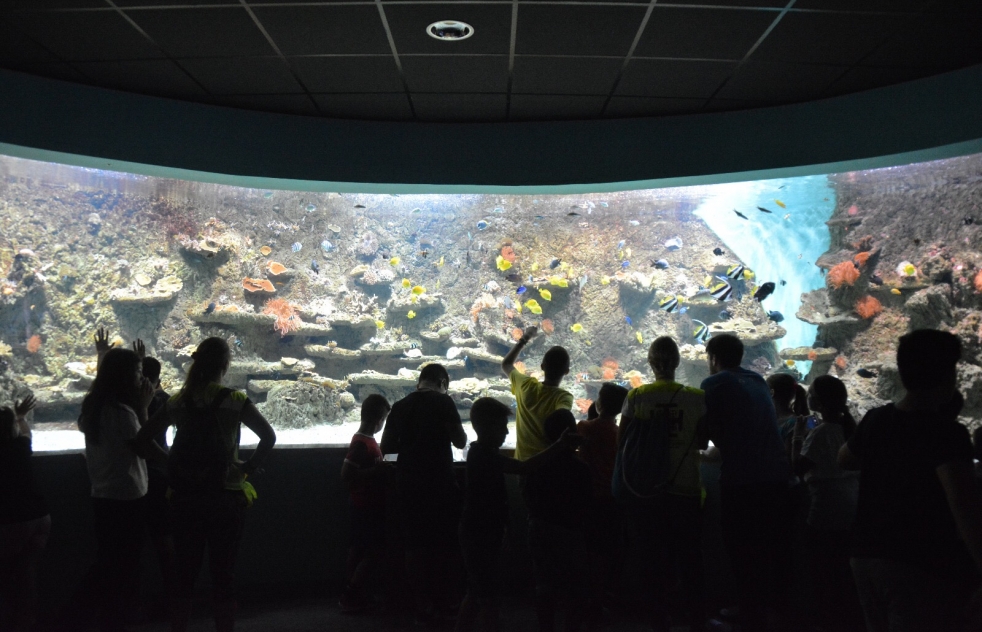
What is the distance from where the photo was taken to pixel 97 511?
2.62 metres

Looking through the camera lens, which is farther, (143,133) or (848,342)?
(848,342)

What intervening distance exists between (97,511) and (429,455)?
5.01 ft

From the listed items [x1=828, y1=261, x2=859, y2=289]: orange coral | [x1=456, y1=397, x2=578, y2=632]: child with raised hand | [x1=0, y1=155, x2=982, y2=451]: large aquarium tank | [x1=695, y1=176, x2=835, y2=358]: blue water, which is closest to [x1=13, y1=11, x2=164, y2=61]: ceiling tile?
[x1=456, y1=397, x2=578, y2=632]: child with raised hand

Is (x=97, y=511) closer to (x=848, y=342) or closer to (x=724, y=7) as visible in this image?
(x=724, y=7)

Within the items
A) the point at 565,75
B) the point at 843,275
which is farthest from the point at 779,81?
the point at 843,275

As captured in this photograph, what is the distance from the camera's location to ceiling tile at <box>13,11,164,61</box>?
3.78 meters

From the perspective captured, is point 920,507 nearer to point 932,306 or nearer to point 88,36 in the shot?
point 88,36

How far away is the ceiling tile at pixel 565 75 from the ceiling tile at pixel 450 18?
0.33m

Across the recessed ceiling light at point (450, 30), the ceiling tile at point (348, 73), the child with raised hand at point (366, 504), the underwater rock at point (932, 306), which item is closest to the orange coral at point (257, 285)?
the ceiling tile at point (348, 73)

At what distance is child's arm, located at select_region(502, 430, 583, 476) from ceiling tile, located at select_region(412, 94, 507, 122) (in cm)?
341

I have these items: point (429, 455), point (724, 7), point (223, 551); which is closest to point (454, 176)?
point (724, 7)

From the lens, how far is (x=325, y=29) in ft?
12.6

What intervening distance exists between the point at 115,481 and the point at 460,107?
3.95 meters

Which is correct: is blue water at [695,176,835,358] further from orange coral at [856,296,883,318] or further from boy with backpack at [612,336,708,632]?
boy with backpack at [612,336,708,632]
